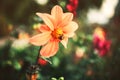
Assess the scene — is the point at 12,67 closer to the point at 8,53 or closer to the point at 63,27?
the point at 8,53

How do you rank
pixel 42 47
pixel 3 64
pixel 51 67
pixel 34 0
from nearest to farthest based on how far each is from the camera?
1. pixel 42 47
2. pixel 3 64
3. pixel 51 67
4. pixel 34 0

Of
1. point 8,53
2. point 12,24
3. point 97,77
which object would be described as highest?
point 12,24

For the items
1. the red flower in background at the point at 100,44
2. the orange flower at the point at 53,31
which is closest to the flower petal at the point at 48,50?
the orange flower at the point at 53,31

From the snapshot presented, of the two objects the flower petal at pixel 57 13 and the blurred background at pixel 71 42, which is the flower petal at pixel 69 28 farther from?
the blurred background at pixel 71 42

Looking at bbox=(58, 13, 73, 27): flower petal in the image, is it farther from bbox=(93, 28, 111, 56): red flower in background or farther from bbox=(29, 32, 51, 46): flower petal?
bbox=(93, 28, 111, 56): red flower in background

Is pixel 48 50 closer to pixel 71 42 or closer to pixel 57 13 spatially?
pixel 57 13

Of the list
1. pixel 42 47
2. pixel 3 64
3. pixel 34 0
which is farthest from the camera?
pixel 34 0

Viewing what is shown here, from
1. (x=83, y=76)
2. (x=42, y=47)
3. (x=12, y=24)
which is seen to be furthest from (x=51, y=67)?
(x=42, y=47)
